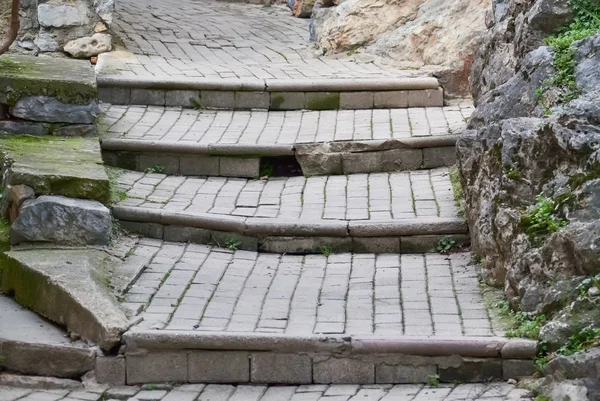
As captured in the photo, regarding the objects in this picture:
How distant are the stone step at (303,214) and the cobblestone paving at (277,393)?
145 centimetres

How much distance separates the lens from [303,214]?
6117 mm

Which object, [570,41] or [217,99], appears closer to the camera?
[570,41]

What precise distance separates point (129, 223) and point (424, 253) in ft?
5.58

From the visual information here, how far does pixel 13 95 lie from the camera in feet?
21.5

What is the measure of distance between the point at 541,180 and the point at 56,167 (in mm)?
2638

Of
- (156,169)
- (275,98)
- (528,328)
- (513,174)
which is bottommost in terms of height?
(156,169)

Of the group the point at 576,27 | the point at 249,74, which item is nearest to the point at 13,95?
the point at 249,74

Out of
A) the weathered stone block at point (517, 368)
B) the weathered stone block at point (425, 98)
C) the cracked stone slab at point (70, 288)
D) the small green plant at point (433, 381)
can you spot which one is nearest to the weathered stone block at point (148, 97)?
the weathered stone block at point (425, 98)

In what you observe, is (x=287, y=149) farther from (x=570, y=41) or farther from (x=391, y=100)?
(x=570, y=41)

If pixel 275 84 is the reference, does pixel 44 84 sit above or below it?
above

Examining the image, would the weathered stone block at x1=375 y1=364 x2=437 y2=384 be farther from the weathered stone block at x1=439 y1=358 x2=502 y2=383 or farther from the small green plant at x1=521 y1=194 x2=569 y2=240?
the small green plant at x1=521 y1=194 x2=569 y2=240

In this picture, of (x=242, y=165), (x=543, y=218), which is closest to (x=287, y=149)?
(x=242, y=165)

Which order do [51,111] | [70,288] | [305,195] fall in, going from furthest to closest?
[51,111] → [305,195] → [70,288]

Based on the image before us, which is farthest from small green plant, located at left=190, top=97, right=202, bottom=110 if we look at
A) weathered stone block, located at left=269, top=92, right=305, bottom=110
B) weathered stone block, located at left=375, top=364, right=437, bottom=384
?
weathered stone block, located at left=375, top=364, right=437, bottom=384
